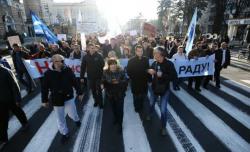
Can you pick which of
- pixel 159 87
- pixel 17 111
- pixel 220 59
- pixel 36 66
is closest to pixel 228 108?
pixel 220 59

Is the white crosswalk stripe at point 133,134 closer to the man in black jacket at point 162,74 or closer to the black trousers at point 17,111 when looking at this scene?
the man in black jacket at point 162,74

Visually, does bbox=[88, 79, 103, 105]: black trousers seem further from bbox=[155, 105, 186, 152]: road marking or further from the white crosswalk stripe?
bbox=[155, 105, 186, 152]: road marking

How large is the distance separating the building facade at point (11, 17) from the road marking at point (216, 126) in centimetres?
4281

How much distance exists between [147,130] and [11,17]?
5559 centimetres

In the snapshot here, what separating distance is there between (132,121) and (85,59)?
7.61 feet

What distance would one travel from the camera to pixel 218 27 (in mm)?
29344

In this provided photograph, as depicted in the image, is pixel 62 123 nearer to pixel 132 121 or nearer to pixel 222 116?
pixel 132 121

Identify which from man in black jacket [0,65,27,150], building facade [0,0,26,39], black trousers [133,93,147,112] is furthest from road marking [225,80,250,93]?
building facade [0,0,26,39]

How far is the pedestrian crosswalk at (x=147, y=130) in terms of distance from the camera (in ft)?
14.6

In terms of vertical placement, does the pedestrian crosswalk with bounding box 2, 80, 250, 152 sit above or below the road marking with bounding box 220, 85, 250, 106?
above

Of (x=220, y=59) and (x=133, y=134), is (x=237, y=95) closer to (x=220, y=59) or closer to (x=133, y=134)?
(x=220, y=59)

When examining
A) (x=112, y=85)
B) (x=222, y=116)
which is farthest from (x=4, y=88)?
(x=222, y=116)

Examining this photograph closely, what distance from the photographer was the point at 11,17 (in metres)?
50.7

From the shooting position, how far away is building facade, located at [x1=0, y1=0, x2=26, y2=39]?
4559cm
